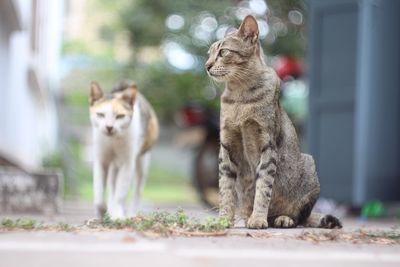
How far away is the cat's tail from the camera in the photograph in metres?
3.94

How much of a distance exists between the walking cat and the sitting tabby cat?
93 cm

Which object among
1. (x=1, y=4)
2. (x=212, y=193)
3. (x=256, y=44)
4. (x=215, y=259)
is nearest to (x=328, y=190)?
(x=212, y=193)

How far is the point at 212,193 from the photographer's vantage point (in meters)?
8.40

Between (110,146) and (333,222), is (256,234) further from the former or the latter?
(110,146)

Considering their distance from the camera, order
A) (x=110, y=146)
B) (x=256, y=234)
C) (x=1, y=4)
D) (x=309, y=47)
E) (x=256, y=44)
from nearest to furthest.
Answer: (x=256, y=234) → (x=256, y=44) → (x=110, y=146) → (x=1, y=4) → (x=309, y=47)

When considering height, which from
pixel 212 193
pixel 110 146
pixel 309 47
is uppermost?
pixel 309 47

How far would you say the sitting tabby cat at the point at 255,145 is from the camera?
145 inches

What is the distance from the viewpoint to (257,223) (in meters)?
3.62

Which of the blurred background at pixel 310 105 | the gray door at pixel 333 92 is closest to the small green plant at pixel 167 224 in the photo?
the blurred background at pixel 310 105

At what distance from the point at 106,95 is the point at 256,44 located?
4.35 feet

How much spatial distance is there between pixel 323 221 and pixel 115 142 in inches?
53.1

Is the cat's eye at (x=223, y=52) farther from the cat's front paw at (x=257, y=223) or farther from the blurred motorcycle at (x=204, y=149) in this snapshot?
the blurred motorcycle at (x=204, y=149)

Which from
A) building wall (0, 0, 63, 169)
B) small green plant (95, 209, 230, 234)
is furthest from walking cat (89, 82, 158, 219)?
building wall (0, 0, 63, 169)

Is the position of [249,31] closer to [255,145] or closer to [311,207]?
[255,145]
